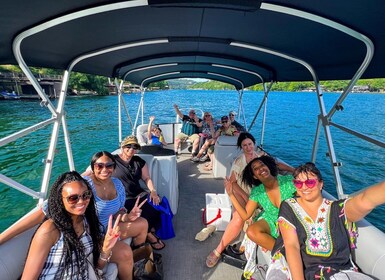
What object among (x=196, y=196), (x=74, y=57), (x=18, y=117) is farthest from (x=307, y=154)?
(x=18, y=117)

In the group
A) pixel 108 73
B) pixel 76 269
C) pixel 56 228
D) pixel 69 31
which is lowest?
pixel 76 269

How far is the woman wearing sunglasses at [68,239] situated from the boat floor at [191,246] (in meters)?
0.98

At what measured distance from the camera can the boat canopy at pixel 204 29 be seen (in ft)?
5.20

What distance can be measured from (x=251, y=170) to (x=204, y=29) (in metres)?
1.49

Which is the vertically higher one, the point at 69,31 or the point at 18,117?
the point at 69,31

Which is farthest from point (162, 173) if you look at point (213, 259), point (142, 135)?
point (142, 135)

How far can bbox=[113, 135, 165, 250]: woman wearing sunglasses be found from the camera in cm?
267

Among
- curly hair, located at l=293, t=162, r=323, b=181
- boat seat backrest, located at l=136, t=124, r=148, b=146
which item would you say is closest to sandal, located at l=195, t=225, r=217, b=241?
curly hair, located at l=293, t=162, r=323, b=181

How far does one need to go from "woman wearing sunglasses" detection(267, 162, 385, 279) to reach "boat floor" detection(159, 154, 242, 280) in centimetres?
81

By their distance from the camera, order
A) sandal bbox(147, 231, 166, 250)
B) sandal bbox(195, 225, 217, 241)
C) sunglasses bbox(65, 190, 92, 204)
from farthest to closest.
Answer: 1. sandal bbox(195, 225, 217, 241)
2. sandal bbox(147, 231, 166, 250)
3. sunglasses bbox(65, 190, 92, 204)

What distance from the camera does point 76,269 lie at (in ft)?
4.93

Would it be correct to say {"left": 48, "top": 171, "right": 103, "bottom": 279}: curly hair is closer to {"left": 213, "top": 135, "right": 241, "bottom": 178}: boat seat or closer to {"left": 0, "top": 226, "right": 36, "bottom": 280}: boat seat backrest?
{"left": 0, "top": 226, "right": 36, "bottom": 280}: boat seat backrest

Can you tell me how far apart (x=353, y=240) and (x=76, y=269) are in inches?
Answer: 74.0

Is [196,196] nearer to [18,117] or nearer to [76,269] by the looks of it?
[76,269]
